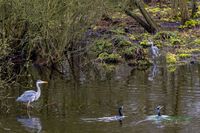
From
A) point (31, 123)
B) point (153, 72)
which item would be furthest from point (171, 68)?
point (31, 123)

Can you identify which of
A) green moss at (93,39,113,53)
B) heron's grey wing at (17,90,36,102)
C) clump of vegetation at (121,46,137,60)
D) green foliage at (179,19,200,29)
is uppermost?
green foliage at (179,19,200,29)

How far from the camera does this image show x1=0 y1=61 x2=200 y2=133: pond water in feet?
39.4

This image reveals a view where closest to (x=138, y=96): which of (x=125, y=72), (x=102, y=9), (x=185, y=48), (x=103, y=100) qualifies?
(x=103, y=100)

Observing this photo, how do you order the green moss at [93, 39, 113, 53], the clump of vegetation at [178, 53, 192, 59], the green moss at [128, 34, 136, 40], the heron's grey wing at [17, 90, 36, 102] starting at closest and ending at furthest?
the heron's grey wing at [17, 90, 36, 102]
the clump of vegetation at [178, 53, 192, 59]
the green moss at [93, 39, 113, 53]
the green moss at [128, 34, 136, 40]

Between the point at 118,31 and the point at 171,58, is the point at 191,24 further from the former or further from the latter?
the point at 171,58

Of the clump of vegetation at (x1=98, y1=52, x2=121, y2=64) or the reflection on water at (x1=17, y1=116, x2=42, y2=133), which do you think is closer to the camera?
the reflection on water at (x1=17, y1=116, x2=42, y2=133)

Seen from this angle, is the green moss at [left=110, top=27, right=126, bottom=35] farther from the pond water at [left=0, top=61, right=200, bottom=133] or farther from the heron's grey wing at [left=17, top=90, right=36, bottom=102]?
the heron's grey wing at [left=17, top=90, right=36, bottom=102]

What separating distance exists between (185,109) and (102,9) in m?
9.74

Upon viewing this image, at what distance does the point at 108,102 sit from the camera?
14.9 meters

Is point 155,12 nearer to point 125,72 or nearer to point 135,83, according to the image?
point 125,72

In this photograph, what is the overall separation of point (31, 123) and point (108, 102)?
3.03 m

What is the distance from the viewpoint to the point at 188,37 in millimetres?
30406

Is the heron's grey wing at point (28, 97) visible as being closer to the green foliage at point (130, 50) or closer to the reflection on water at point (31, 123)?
the reflection on water at point (31, 123)

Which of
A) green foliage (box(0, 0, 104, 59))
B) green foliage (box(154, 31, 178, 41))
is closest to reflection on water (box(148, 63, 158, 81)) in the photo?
green foliage (box(0, 0, 104, 59))
